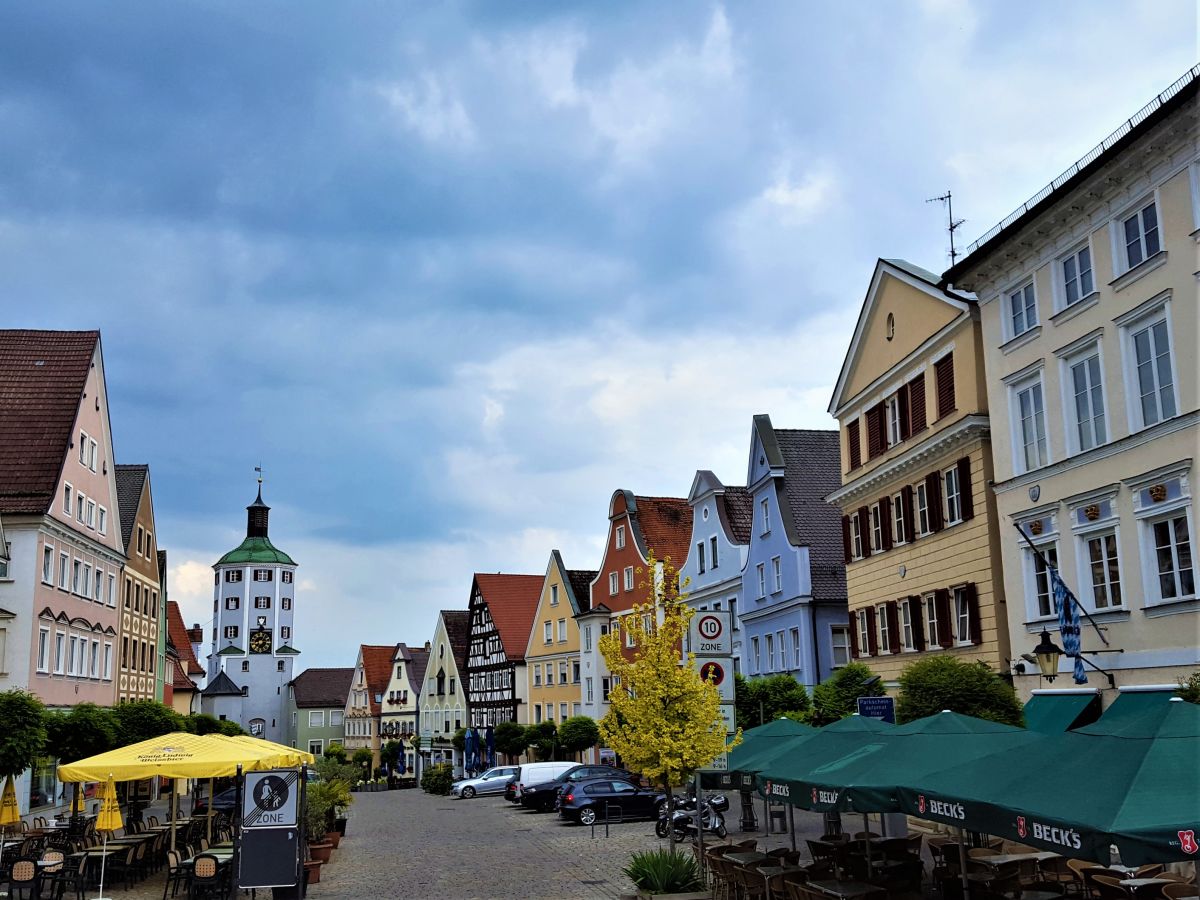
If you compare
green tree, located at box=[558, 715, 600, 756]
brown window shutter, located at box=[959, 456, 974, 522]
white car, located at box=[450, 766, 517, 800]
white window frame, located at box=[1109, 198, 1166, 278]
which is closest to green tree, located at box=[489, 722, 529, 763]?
green tree, located at box=[558, 715, 600, 756]

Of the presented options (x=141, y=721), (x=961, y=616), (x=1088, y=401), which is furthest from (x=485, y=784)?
(x=1088, y=401)

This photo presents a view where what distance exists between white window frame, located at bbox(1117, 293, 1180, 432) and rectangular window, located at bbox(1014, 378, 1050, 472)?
10.1 feet

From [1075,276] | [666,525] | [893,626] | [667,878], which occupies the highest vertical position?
[666,525]

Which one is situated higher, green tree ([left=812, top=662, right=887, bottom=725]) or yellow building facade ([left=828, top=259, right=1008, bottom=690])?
yellow building facade ([left=828, top=259, right=1008, bottom=690])

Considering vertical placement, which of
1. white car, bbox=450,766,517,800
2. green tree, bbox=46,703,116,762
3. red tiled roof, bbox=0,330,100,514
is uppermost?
red tiled roof, bbox=0,330,100,514

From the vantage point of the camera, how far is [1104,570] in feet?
75.2

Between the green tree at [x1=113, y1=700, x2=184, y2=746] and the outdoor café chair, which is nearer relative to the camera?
the outdoor café chair

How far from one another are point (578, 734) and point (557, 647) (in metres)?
13.2

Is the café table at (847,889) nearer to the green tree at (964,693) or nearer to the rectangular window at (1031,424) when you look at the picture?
the green tree at (964,693)

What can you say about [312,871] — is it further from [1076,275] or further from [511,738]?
[511,738]

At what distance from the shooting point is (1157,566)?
21.4 m

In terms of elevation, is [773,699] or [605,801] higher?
[773,699]

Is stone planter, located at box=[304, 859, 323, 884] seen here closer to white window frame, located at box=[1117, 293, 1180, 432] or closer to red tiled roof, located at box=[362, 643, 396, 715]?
white window frame, located at box=[1117, 293, 1180, 432]

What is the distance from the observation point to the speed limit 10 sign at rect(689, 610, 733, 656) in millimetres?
19312
